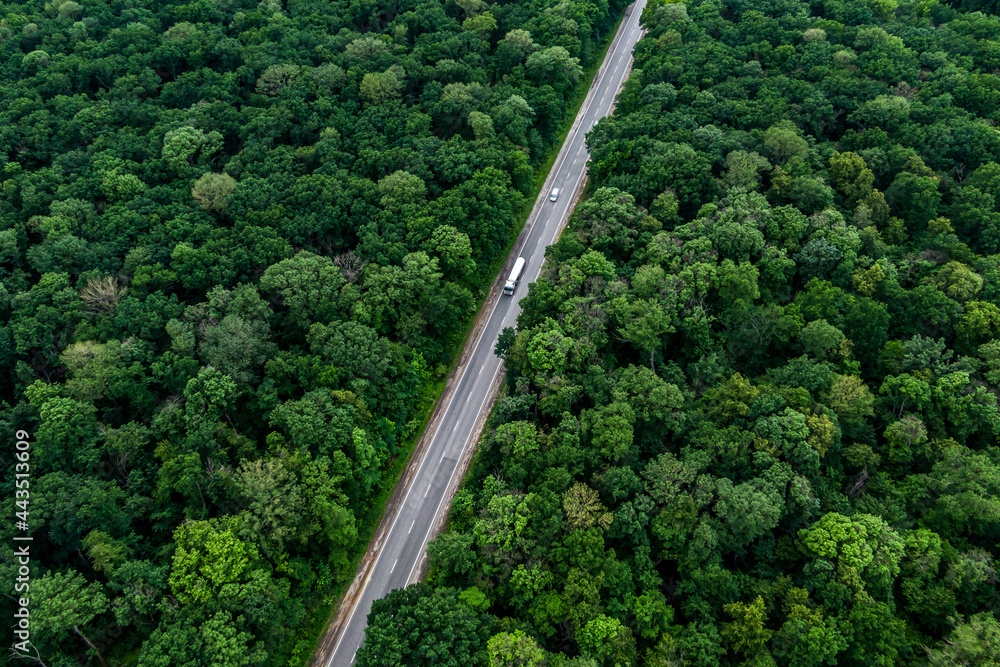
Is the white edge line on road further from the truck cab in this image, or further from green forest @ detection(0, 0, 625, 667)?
the truck cab

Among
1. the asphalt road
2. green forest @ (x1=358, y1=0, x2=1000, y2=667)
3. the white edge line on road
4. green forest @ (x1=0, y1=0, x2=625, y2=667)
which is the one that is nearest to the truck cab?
the asphalt road

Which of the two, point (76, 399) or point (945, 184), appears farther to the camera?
point (945, 184)

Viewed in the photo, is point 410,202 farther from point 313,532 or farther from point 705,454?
point 705,454

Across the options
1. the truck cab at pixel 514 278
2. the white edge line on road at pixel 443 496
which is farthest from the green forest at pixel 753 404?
the truck cab at pixel 514 278

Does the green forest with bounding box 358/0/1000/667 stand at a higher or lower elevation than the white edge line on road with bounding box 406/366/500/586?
higher

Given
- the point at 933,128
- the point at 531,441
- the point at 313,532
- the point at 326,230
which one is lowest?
the point at 313,532

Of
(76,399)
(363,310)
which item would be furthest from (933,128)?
(76,399)
